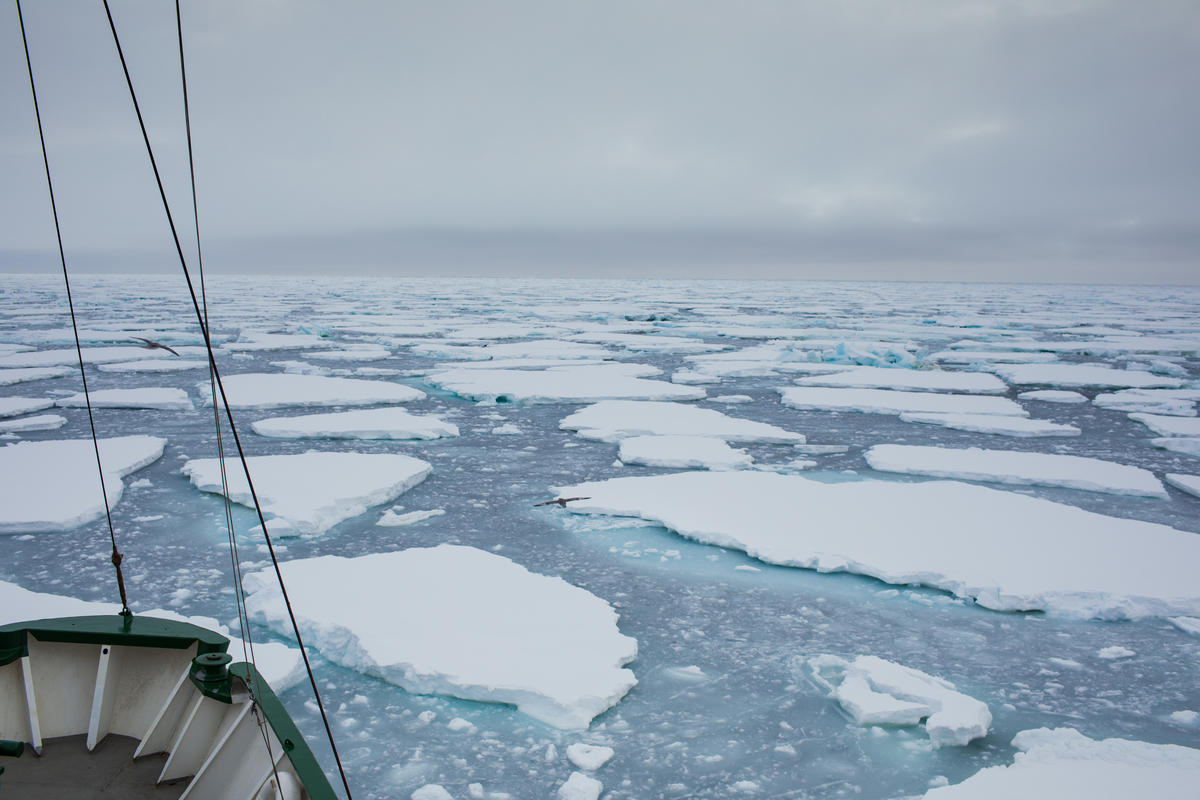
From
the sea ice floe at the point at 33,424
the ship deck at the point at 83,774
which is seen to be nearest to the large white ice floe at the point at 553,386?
the sea ice floe at the point at 33,424

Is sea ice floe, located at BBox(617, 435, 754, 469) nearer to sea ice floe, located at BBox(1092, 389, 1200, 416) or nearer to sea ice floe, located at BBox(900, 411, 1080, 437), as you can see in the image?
sea ice floe, located at BBox(900, 411, 1080, 437)

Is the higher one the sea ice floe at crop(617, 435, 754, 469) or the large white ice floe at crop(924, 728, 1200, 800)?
the large white ice floe at crop(924, 728, 1200, 800)

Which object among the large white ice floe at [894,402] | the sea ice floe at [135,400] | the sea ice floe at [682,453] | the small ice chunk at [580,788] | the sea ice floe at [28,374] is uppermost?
the small ice chunk at [580,788]

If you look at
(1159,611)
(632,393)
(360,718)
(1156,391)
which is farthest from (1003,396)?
(360,718)

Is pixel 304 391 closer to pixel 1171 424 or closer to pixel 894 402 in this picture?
pixel 894 402

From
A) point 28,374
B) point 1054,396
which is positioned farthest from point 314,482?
point 1054,396

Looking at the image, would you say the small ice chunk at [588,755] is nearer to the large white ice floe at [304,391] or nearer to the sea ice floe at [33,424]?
the large white ice floe at [304,391]

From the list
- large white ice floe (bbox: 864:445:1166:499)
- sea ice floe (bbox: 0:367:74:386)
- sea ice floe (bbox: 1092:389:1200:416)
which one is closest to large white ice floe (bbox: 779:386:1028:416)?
sea ice floe (bbox: 1092:389:1200:416)
